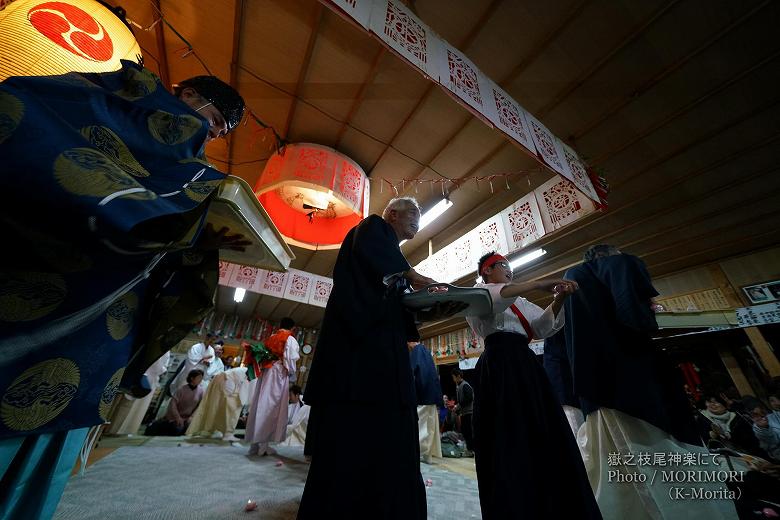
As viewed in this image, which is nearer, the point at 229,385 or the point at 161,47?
the point at 161,47

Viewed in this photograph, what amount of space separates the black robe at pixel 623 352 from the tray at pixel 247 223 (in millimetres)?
2055

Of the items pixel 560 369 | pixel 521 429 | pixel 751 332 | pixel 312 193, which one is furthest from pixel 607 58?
pixel 751 332

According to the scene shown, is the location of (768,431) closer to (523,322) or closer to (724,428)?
(724,428)

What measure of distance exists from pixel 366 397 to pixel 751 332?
9.47 metres

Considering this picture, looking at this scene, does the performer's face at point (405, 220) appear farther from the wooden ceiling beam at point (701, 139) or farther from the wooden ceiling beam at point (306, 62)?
the wooden ceiling beam at point (701, 139)

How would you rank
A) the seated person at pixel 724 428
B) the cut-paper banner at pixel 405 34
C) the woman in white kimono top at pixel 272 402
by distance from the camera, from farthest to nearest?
the seated person at pixel 724 428 < the woman in white kimono top at pixel 272 402 < the cut-paper banner at pixel 405 34

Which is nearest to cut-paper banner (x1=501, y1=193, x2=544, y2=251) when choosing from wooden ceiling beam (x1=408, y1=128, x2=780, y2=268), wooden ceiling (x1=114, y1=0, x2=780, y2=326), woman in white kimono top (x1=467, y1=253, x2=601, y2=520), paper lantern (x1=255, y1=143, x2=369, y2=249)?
wooden ceiling (x1=114, y1=0, x2=780, y2=326)

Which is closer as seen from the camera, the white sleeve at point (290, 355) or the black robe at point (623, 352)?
the black robe at point (623, 352)

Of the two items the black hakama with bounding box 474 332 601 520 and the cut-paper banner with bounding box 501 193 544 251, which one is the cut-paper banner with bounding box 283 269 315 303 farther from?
the black hakama with bounding box 474 332 601 520

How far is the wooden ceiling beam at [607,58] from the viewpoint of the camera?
9.84 ft

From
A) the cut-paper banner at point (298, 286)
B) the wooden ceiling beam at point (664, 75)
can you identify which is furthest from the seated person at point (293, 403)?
the wooden ceiling beam at point (664, 75)

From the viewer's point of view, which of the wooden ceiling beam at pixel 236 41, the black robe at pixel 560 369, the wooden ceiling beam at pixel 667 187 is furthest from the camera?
the wooden ceiling beam at pixel 667 187

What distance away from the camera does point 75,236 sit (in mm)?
505

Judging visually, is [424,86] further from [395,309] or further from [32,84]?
[32,84]
